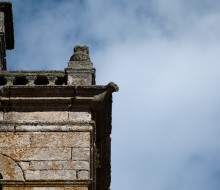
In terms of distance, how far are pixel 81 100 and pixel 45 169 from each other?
148 cm

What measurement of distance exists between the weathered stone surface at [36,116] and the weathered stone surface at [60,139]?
35 centimetres

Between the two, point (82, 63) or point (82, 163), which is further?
point (82, 63)

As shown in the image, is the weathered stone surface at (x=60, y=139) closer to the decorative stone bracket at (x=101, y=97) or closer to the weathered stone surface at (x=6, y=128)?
the weathered stone surface at (x=6, y=128)

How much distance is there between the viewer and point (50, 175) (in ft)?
38.3

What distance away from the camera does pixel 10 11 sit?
54.4 feet

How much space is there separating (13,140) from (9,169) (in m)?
0.58

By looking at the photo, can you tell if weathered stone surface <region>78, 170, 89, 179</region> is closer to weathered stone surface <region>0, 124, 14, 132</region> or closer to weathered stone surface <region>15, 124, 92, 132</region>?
weathered stone surface <region>15, 124, 92, 132</region>

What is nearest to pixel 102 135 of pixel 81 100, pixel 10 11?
pixel 81 100

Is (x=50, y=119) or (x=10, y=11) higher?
(x=10, y=11)

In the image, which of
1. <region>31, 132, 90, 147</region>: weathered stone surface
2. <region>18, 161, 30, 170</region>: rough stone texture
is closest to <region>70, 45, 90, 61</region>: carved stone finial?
<region>31, 132, 90, 147</region>: weathered stone surface

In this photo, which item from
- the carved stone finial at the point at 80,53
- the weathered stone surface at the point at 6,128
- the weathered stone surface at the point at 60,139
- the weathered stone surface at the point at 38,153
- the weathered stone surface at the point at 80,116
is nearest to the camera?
the weathered stone surface at the point at 38,153

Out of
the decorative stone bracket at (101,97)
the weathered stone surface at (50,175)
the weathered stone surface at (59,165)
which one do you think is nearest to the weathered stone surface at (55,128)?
the decorative stone bracket at (101,97)

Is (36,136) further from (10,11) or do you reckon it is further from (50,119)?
(10,11)

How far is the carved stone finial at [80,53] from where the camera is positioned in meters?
13.4
